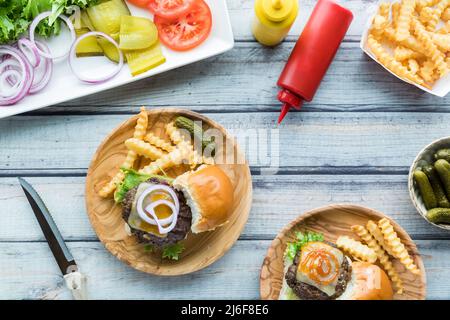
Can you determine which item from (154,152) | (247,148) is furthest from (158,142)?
(247,148)

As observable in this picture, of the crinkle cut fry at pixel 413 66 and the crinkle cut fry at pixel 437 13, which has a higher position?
the crinkle cut fry at pixel 437 13

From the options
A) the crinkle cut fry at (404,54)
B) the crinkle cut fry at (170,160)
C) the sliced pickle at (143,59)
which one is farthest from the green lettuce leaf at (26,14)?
the crinkle cut fry at (404,54)

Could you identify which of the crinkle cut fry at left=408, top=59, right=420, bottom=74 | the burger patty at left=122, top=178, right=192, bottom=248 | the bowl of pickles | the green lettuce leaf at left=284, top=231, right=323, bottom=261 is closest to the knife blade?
the burger patty at left=122, top=178, right=192, bottom=248

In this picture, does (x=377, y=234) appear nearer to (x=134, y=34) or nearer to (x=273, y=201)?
(x=273, y=201)

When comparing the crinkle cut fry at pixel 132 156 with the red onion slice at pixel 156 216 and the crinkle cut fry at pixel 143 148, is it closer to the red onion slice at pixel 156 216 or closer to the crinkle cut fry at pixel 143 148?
the crinkle cut fry at pixel 143 148
